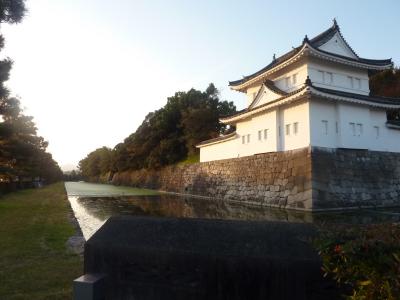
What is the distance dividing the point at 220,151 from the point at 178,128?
1225 cm

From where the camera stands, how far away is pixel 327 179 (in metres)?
16.5

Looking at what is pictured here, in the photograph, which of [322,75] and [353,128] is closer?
[353,128]

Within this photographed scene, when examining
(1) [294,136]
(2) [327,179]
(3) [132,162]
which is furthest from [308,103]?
(3) [132,162]

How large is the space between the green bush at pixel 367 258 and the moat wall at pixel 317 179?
14323mm

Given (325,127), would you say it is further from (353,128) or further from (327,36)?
(327,36)

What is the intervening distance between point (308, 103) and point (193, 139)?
16705mm

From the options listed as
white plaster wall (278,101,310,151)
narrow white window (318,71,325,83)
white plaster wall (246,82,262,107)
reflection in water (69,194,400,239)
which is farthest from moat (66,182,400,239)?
white plaster wall (246,82,262,107)

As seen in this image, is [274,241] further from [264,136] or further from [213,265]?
[264,136]

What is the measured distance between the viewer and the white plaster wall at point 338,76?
63.7 ft

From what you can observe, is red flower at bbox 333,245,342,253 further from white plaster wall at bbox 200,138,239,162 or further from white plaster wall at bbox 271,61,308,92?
white plaster wall at bbox 200,138,239,162

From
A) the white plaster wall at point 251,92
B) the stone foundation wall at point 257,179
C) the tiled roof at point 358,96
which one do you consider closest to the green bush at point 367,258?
the stone foundation wall at point 257,179

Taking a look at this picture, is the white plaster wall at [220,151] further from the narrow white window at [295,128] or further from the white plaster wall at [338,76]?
the white plaster wall at [338,76]

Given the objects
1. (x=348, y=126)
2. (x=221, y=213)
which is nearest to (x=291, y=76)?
(x=348, y=126)

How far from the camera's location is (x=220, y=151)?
86.0ft
